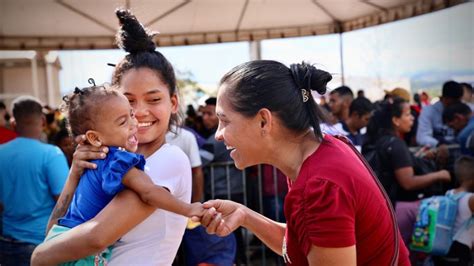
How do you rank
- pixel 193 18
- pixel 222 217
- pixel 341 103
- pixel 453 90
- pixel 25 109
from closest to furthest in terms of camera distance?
pixel 222 217 < pixel 25 109 < pixel 453 90 < pixel 341 103 < pixel 193 18

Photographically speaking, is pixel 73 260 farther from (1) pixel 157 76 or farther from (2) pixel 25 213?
(2) pixel 25 213

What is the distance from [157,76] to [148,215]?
62cm

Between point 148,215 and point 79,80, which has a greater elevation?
point 79,80

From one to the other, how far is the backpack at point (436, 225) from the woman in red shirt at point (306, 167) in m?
3.03

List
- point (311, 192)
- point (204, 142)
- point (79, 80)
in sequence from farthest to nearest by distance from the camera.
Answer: point (79, 80) → point (204, 142) → point (311, 192)

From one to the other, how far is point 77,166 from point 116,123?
0.68 feet

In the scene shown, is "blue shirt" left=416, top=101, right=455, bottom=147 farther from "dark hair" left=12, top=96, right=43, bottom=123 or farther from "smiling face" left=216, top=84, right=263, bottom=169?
"smiling face" left=216, top=84, right=263, bottom=169

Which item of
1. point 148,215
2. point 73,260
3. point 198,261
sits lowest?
point 198,261

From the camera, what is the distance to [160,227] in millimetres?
1962

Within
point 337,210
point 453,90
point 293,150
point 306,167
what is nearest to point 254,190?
point 453,90

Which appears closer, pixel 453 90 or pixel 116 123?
pixel 116 123

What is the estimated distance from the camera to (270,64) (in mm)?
1801

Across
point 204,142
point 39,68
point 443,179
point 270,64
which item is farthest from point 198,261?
point 39,68

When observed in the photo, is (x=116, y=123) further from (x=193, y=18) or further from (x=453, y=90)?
(x=453, y=90)
